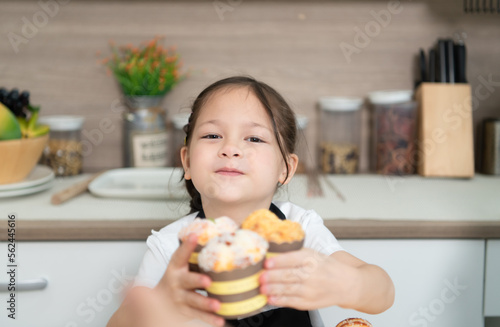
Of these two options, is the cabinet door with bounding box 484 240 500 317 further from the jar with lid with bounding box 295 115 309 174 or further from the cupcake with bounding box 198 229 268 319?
the cupcake with bounding box 198 229 268 319

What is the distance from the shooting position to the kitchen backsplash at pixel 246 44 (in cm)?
156

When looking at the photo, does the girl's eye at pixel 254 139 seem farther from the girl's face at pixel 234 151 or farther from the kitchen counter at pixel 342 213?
the kitchen counter at pixel 342 213

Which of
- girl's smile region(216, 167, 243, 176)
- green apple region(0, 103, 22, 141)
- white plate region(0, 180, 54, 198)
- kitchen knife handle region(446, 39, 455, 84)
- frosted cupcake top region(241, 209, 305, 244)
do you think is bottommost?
white plate region(0, 180, 54, 198)

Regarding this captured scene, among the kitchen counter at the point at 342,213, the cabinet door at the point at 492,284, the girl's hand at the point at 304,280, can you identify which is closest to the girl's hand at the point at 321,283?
the girl's hand at the point at 304,280

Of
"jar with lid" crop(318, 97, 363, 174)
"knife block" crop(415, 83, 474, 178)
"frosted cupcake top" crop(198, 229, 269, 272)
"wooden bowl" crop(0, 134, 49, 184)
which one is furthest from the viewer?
"jar with lid" crop(318, 97, 363, 174)

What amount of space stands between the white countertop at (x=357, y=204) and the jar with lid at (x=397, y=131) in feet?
0.28

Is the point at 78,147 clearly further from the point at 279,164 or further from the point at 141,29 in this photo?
the point at 279,164

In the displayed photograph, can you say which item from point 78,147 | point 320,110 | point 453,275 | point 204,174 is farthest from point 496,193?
point 78,147

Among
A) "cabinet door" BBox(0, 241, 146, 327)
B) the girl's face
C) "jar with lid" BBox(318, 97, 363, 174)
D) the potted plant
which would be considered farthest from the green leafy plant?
the girl's face

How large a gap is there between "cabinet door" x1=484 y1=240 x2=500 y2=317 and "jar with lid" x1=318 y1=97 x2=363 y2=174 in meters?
0.54

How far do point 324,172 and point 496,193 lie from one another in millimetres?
494

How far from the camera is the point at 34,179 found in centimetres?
123

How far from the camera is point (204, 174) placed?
71 centimetres

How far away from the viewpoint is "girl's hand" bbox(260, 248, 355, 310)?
0.53 metres
